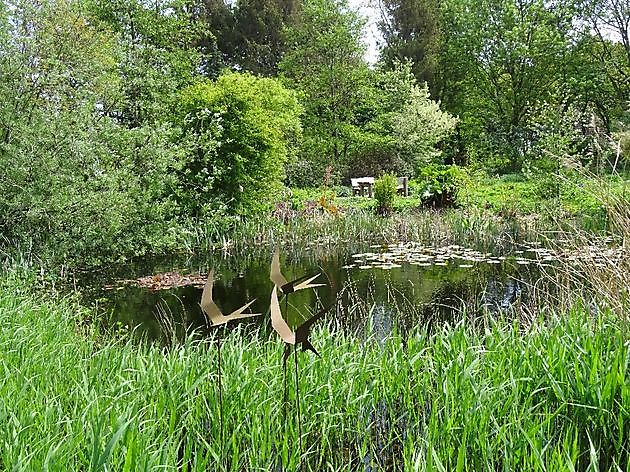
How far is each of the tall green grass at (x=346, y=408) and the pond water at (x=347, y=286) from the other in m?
1.98

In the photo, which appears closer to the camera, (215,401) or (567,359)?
(215,401)

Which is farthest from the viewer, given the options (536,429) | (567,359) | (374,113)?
(374,113)

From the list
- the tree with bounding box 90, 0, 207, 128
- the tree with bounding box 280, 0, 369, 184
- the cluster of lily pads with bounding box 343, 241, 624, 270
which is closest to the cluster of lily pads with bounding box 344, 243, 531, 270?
the cluster of lily pads with bounding box 343, 241, 624, 270

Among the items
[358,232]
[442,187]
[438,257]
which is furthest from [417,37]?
[438,257]

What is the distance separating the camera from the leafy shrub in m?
12.5

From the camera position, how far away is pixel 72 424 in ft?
6.71

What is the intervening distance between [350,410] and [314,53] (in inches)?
697

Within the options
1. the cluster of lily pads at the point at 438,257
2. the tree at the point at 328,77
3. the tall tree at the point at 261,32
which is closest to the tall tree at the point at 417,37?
the tall tree at the point at 261,32

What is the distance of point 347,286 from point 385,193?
19.0 feet

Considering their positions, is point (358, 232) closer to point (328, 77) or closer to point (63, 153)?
point (63, 153)

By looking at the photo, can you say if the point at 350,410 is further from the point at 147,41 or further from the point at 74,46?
the point at 147,41

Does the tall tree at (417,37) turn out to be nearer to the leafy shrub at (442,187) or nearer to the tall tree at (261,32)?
the tall tree at (261,32)

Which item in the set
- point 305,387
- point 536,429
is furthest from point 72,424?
point 536,429

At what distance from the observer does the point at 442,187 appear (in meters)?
12.5
